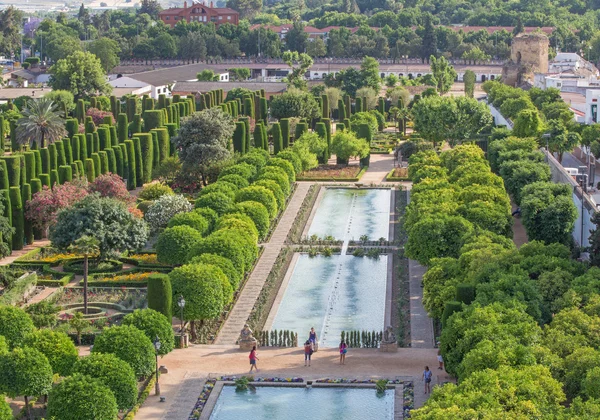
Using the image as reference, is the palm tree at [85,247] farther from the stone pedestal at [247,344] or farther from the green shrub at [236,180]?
the green shrub at [236,180]

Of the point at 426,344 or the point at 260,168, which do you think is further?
the point at 260,168

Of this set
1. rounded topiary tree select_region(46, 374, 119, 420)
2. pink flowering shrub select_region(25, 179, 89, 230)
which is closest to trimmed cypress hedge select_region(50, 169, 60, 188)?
pink flowering shrub select_region(25, 179, 89, 230)

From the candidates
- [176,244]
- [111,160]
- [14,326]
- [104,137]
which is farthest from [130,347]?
[104,137]

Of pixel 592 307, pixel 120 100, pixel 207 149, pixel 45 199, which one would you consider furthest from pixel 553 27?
pixel 592 307

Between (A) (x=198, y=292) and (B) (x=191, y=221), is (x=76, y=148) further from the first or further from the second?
(A) (x=198, y=292)

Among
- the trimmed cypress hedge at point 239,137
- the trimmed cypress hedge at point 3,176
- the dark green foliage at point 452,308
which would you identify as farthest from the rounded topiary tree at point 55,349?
the trimmed cypress hedge at point 239,137

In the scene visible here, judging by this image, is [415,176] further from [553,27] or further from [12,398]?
[553,27]

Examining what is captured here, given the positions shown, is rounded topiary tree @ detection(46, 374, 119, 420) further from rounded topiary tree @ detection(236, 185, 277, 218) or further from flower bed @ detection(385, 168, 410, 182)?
flower bed @ detection(385, 168, 410, 182)
